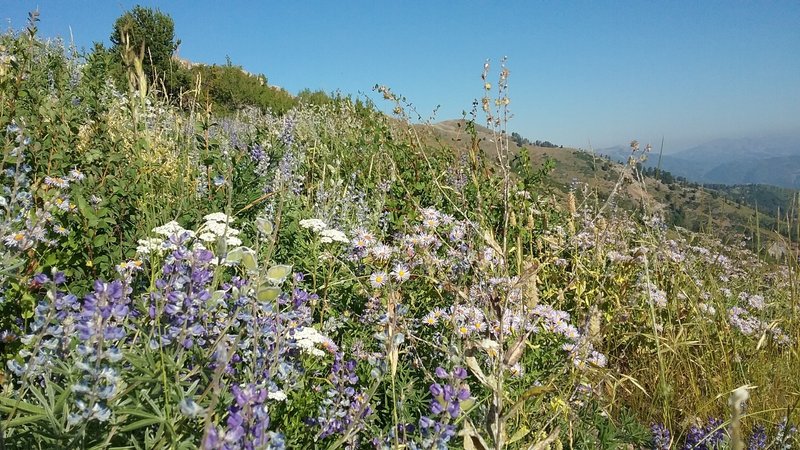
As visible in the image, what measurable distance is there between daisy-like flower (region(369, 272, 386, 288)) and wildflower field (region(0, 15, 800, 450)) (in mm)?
13

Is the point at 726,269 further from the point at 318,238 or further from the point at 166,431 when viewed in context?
the point at 166,431

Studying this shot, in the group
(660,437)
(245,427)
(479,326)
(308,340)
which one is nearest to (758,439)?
(660,437)

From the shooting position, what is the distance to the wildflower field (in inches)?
45.9

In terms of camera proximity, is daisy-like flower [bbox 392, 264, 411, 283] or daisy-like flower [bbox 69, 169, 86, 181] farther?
daisy-like flower [bbox 69, 169, 86, 181]

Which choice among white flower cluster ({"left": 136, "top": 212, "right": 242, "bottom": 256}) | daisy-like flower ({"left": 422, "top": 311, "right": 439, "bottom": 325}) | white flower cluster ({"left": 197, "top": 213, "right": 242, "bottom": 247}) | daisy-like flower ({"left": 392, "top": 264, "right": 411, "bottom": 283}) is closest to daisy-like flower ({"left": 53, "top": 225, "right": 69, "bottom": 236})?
white flower cluster ({"left": 136, "top": 212, "right": 242, "bottom": 256})

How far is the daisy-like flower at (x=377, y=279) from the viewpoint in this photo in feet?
8.27

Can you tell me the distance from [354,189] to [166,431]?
3581 millimetres

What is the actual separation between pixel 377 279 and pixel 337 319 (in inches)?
11.3

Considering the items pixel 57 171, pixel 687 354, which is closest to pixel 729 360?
pixel 687 354

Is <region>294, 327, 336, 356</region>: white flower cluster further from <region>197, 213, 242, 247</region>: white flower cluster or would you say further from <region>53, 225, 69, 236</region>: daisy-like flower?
<region>53, 225, 69, 236</region>: daisy-like flower

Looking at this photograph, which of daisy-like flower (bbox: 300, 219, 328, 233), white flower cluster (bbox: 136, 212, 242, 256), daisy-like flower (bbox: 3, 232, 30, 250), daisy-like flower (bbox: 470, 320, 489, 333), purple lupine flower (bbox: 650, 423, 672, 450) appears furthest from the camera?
daisy-like flower (bbox: 300, 219, 328, 233)

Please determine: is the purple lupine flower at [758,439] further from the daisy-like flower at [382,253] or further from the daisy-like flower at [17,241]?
the daisy-like flower at [17,241]

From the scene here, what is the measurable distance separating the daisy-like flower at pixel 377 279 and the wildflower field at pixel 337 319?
0.04 ft

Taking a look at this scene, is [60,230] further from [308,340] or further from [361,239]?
[361,239]
